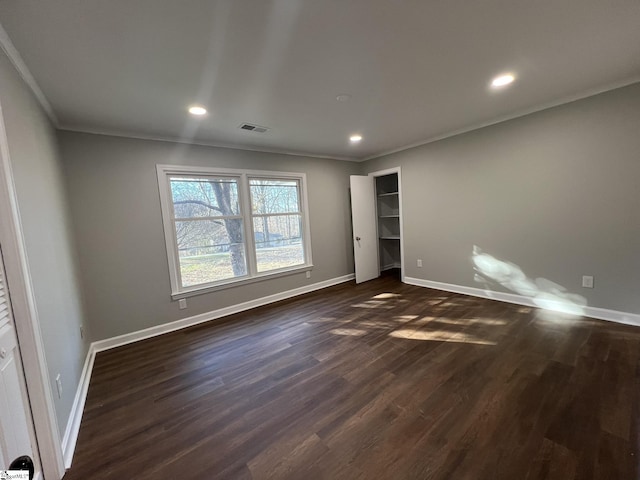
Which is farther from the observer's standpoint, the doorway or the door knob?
the doorway

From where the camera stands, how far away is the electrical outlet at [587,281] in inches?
109

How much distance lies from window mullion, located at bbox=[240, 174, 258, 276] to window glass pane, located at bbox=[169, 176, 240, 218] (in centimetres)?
9

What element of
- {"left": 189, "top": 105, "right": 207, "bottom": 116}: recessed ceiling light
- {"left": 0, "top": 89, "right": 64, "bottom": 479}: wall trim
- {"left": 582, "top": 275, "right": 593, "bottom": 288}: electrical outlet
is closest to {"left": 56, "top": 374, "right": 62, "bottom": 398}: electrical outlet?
{"left": 0, "top": 89, "right": 64, "bottom": 479}: wall trim

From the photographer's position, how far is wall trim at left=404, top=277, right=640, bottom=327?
8.49ft

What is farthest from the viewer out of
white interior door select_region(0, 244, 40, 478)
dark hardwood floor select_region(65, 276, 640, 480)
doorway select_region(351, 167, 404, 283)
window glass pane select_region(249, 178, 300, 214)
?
doorway select_region(351, 167, 404, 283)

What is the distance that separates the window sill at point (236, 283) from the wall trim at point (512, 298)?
6.63ft

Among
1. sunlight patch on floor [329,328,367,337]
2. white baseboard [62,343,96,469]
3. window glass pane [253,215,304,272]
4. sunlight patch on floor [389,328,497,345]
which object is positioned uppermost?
window glass pane [253,215,304,272]

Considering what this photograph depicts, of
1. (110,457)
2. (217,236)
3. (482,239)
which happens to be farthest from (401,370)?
(217,236)

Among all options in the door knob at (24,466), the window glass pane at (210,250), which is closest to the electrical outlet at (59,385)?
the door knob at (24,466)

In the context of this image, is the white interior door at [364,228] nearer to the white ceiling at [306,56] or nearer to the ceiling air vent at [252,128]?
the white ceiling at [306,56]

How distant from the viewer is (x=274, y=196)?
4137 mm

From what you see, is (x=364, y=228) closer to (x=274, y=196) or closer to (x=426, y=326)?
(x=274, y=196)

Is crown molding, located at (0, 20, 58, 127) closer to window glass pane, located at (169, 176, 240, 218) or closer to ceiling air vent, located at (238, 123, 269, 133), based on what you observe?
window glass pane, located at (169, 176, 240, 218)

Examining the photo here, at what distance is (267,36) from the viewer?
153cm
